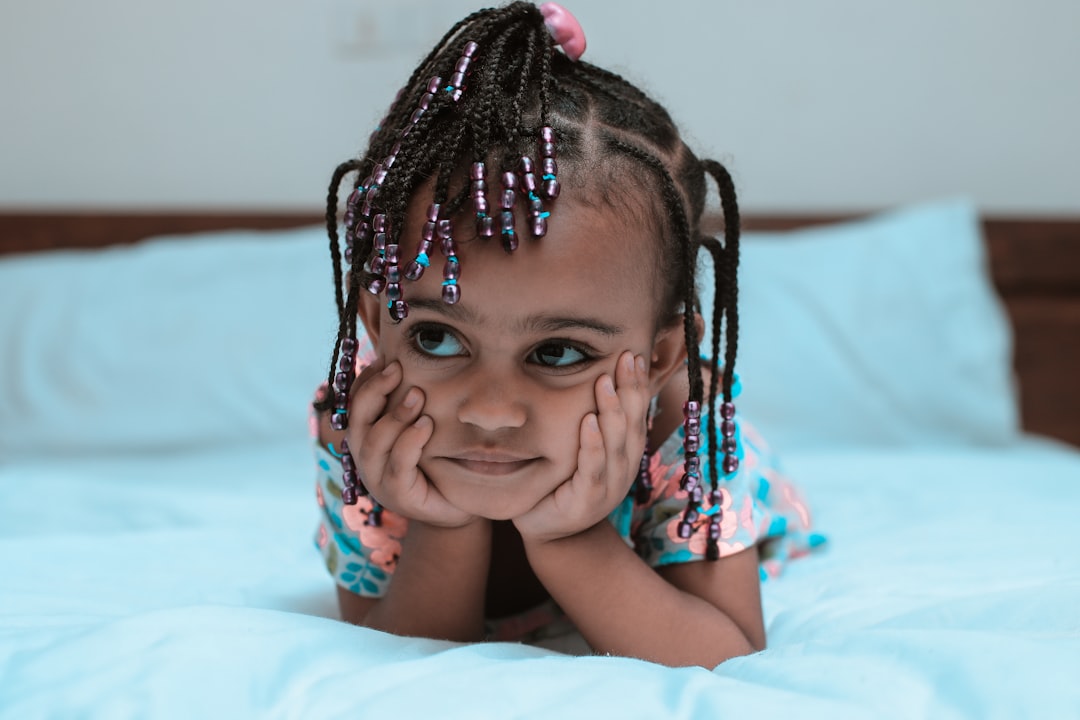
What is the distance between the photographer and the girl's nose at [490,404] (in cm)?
73

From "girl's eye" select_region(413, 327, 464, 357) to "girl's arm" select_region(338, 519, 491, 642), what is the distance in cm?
15

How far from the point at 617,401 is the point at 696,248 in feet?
0.54

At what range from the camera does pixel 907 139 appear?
2.13 metres

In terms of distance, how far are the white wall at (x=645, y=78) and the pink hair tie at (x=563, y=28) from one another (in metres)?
1.26

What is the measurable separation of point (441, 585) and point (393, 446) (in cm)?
14

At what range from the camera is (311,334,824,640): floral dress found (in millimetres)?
904

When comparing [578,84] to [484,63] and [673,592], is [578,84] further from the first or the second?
[673,592]

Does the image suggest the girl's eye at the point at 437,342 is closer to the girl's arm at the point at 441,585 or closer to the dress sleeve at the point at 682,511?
the girl's arm at the point at 441,585

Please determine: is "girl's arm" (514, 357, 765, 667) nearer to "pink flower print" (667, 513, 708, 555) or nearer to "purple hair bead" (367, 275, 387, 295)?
"pink flower print" (667, 513, 708, 555)

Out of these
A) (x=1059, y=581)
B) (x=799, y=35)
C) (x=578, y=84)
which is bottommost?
(x=1059, y=581)

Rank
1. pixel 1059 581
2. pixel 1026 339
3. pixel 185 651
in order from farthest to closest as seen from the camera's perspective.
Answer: pixel 1026 339 → pixel 1059 581 → pixel 185 651

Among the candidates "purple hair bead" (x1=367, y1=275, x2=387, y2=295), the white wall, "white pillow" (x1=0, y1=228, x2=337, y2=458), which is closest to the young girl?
"purple hair bead" (x1=367, y1=275, x2=387, y2=295)

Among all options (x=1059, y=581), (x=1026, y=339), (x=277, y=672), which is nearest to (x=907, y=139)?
(x=1026, y=339)

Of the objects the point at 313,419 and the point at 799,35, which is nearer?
the point at 313,419
